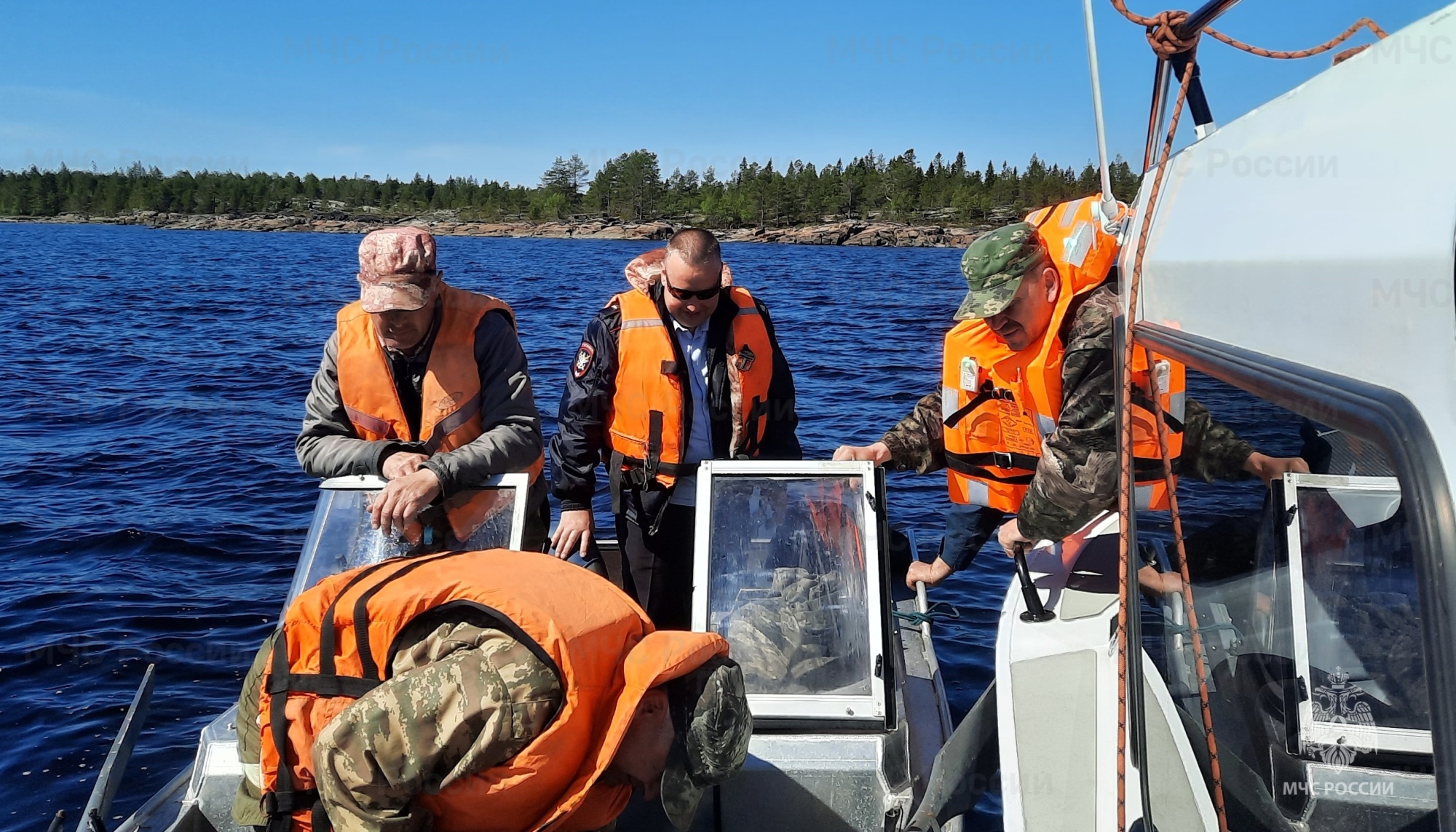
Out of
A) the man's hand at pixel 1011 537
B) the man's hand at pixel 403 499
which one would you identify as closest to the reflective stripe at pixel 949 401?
the man's hand at pixel 1011 537

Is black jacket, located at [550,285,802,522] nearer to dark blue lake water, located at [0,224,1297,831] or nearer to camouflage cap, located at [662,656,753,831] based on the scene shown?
camouflage cap, located at [662,656,753,831]

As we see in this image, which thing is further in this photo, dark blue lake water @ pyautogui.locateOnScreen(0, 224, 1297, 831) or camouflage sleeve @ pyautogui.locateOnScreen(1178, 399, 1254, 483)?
dark blue lake water @ pyautogui.locateOnScreen(0, 224, 1297, 831)

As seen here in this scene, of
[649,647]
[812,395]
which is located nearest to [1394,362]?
[649,647]

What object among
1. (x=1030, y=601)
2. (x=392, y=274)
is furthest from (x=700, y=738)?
(x=392, y=274)

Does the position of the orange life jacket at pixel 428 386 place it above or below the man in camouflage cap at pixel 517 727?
above

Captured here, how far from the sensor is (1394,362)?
3.35ft

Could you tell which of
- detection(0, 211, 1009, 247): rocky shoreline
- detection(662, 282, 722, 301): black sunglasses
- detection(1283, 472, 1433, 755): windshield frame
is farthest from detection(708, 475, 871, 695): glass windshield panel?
detection(0, 211, 1009, 247): rocky shoreline

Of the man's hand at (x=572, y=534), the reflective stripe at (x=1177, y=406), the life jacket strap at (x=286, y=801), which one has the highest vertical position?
the reflective stripe at (x=1177, y=406)

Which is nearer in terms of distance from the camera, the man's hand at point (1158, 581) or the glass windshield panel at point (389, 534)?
the man's hand at point (1158, 581)

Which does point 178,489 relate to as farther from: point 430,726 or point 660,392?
point 430,726

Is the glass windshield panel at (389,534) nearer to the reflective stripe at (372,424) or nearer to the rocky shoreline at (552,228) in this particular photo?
the reflective stripe at (372,424)

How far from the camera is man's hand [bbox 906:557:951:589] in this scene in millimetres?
4027

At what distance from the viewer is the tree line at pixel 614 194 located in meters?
102

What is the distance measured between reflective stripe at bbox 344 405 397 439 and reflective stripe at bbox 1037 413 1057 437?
7.06 feet
